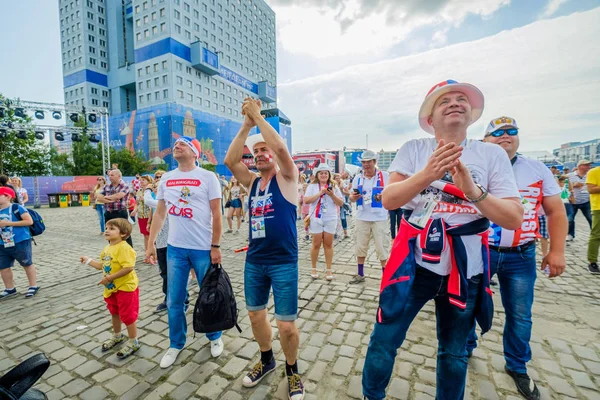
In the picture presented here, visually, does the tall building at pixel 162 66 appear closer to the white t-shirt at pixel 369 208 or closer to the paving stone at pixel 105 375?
the white t-shirt at pixel 369 208

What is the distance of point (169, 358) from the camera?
9.06ft

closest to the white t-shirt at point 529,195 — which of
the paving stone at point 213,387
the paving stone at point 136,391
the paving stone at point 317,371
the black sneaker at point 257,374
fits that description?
the paving stone at point 317,371

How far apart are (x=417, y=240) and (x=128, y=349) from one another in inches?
121

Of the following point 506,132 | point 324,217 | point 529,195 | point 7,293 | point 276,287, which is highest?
point 506,132

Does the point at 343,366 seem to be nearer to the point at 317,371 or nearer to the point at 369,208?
the point at 317,371

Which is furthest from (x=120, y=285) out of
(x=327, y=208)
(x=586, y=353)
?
(x=586, y=353)

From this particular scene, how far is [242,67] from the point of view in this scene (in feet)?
246

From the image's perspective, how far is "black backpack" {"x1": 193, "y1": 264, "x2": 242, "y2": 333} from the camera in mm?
2613

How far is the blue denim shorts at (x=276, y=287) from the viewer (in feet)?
7.58

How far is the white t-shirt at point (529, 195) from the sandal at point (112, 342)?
3.92m

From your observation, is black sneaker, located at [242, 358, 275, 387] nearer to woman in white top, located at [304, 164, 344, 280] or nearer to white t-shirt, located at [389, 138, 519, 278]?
white t-shirt, located at [389, 138, 519, 278]

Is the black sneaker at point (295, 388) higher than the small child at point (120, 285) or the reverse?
the reverse

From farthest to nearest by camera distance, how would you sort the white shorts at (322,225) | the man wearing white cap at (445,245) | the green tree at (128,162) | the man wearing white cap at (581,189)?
the green tree at (128,162) → the man wearing white cap at (581,189) → the white shorts at (322,225) → the man wearing white cap at (445,245)

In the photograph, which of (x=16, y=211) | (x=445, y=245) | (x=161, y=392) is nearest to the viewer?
(x=445, y=245)
